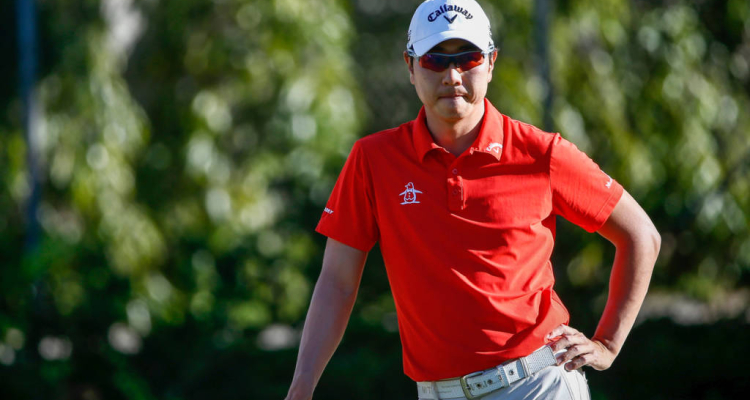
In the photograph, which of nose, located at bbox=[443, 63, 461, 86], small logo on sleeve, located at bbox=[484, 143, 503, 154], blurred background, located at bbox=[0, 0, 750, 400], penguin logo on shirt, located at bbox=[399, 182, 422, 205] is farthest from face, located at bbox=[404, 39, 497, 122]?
blurred background, located at bbox=[0, 0, 750, 400]

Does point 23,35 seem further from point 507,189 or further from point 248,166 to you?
point 507,189

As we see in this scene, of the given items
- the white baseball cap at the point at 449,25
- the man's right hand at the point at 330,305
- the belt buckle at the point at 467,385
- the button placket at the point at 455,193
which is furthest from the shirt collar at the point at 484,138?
the belt buckle at the point at 467,385

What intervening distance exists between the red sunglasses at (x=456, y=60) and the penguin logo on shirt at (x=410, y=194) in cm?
34

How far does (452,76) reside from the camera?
2416 mm

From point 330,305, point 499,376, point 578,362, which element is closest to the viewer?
point 499,376

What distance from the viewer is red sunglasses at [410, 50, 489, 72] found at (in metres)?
2.43

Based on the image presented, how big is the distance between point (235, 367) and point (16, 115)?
4.44 meters

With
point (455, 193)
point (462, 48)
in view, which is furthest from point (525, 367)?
point (462, 48)

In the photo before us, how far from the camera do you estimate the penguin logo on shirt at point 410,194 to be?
2.43 meters

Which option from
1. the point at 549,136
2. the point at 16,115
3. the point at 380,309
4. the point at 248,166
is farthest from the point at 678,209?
the point at 16,115

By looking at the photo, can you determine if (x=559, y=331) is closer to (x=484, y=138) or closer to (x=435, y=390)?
(x=435, y=390)

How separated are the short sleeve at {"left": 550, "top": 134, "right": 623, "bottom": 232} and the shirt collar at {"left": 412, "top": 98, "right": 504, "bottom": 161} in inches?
6.3

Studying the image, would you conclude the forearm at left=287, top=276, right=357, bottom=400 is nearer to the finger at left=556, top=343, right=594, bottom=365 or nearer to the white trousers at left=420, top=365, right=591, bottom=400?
the white trousers at left=420, top=365, right=591, bottom=400

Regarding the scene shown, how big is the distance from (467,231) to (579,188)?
0.36 meters
